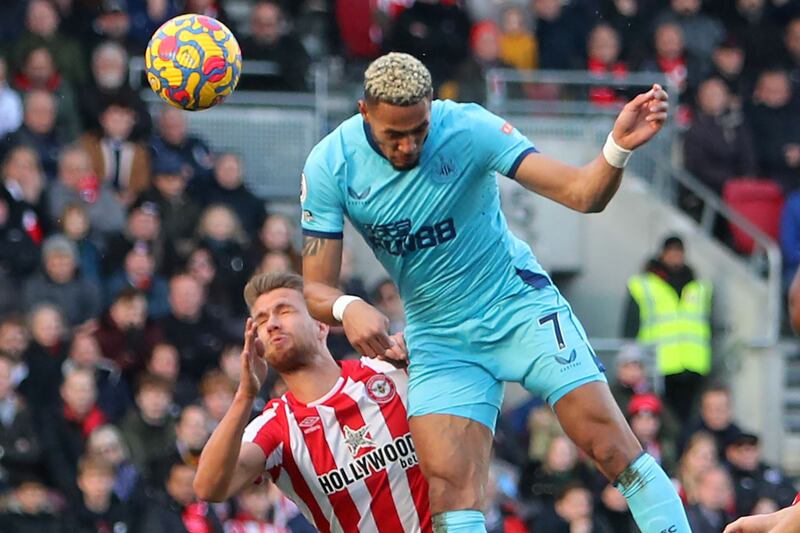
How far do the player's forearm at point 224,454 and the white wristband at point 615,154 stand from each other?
1911 mm

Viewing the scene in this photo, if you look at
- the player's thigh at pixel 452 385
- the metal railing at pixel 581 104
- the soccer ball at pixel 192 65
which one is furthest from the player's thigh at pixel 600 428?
the metal railing at pixel 581 104

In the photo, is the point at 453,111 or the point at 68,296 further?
the point at 68,296

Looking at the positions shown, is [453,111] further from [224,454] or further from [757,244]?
[757,244]

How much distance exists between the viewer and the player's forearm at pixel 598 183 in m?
8.61

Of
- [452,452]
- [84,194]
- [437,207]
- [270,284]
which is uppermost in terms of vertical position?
[437,207]

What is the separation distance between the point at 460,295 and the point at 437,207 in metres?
0.45

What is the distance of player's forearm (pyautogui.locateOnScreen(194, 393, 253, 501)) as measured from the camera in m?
9.02

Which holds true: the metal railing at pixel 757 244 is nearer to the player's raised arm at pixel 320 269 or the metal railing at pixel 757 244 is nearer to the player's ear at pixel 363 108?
the player's raised arm at pixel 320 269

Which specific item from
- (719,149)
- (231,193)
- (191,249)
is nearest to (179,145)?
(231,193)

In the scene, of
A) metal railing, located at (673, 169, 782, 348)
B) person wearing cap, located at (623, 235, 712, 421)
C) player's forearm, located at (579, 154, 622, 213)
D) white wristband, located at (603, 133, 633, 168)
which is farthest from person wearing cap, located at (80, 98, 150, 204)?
white wristband, located at (603, 133, 633, 168)

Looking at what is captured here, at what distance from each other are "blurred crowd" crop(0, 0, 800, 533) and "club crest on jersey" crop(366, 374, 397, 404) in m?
3.98

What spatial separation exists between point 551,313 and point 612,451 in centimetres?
71

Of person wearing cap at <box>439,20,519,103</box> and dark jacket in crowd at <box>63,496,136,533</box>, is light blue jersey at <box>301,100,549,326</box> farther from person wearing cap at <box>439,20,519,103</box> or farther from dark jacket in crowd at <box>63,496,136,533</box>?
person wearing cap at <box>439,20,519,103</box>

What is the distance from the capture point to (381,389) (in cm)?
973
